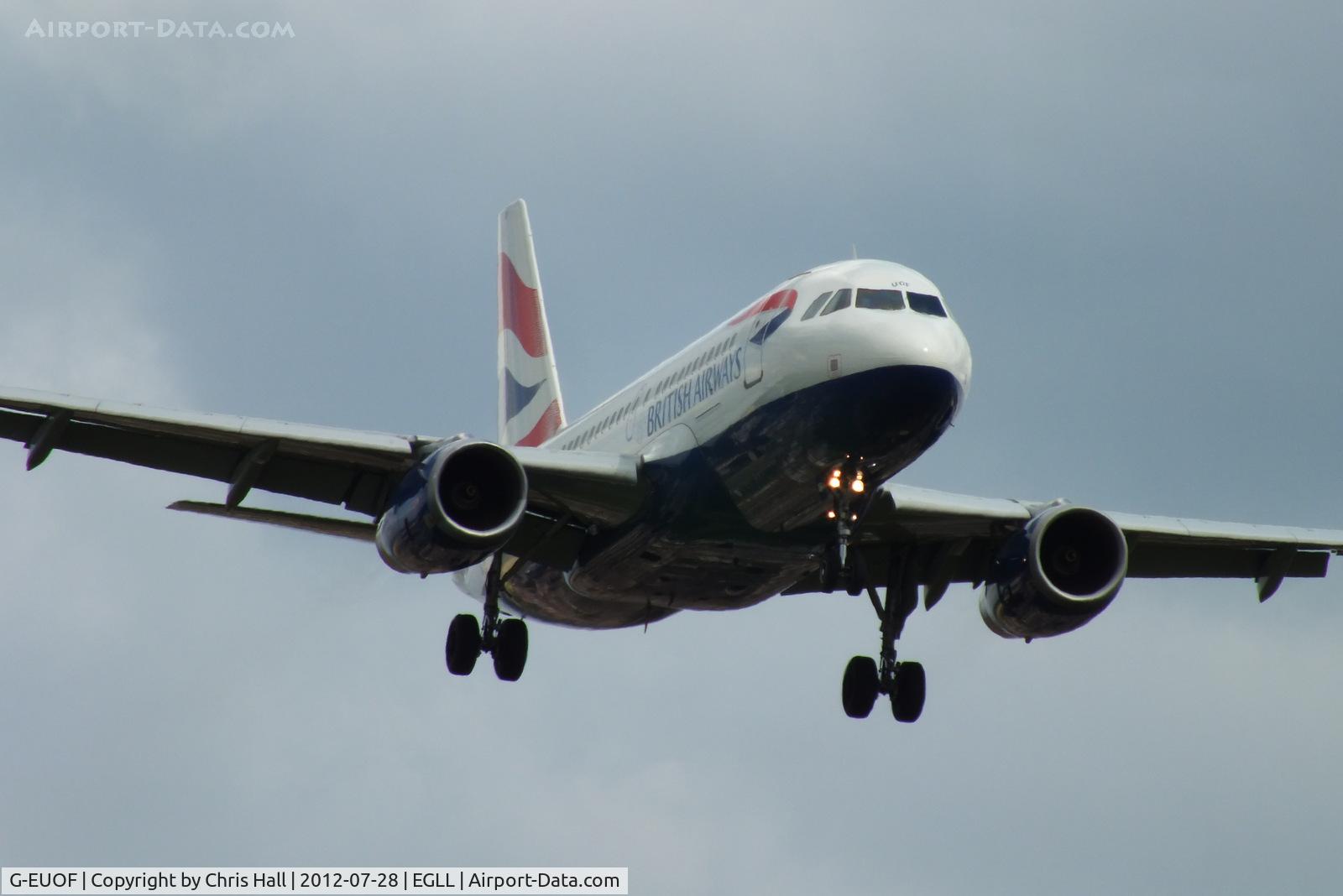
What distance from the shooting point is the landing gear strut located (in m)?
34.4

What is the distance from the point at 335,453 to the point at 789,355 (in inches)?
285

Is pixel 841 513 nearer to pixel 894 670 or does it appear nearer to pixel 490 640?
pixel 894 670

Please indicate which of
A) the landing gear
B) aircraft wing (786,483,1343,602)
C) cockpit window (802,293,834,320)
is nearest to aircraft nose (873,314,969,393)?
cockpit window (802,293,834,320)

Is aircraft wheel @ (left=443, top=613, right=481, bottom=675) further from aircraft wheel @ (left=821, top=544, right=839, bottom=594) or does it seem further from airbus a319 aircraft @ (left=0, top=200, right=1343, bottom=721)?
aircraft wheel @ (left=821, top=544, right=839, bottom=594)

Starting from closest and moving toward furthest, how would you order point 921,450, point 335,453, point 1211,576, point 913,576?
1. point 921,450
2. point 335,453
3. point 913,576
4. point 1211,576

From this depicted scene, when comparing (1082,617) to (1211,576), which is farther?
(1211,576)

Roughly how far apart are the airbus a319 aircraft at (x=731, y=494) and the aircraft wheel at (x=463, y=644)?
0.14 feet

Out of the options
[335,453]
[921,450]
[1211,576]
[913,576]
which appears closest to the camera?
[921,450]

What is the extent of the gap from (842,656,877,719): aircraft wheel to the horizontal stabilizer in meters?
8.55

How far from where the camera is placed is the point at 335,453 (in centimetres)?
3059

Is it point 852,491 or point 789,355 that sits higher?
point 789,355

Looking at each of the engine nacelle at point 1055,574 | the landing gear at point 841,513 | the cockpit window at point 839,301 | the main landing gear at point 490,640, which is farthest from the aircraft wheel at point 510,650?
the cockpit window at point 839,301

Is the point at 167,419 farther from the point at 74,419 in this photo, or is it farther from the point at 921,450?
the point at 921,450

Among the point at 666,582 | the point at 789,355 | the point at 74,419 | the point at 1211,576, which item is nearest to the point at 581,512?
the point at 666,582
